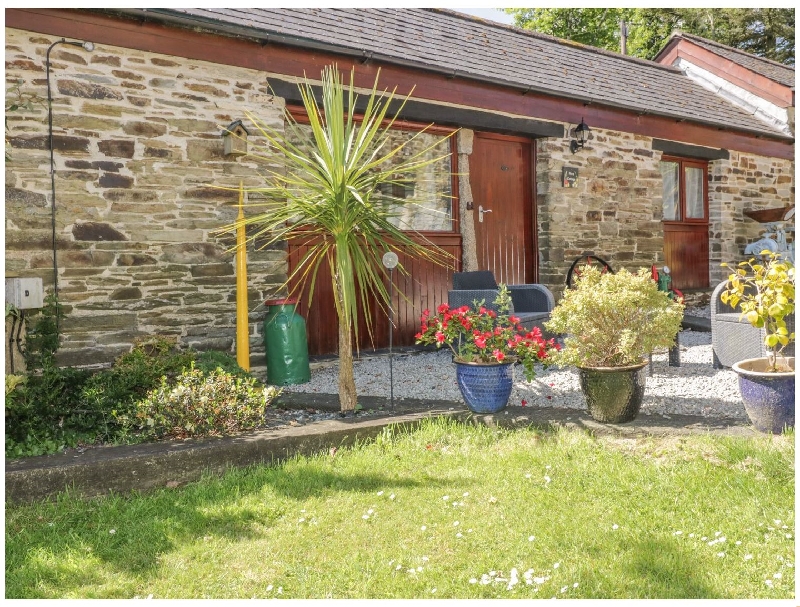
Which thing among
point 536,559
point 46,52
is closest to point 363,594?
point 536,559

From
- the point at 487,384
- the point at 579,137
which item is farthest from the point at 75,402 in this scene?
the point at 579,137

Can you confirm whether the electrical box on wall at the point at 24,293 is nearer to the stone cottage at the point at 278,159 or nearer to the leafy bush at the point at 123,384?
the stone cottage at the point at 278,159

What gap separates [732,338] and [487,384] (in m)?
2.62

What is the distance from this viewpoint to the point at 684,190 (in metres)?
11.0

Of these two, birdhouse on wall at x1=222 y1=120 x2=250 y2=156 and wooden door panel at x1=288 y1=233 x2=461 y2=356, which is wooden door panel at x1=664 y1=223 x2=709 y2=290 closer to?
wooden door panel at x1=288 y1=233 x2=461 y2=356

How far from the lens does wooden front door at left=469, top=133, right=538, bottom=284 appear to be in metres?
8.40

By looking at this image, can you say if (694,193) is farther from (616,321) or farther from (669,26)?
(669,26)

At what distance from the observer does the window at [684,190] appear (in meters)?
10.8

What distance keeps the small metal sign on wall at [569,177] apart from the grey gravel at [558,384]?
104 inches

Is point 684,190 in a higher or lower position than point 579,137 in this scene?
lower

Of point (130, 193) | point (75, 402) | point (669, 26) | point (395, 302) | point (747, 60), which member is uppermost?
point (669, 26)

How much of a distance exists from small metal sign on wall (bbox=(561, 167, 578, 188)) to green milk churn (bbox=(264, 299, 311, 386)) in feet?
14.5

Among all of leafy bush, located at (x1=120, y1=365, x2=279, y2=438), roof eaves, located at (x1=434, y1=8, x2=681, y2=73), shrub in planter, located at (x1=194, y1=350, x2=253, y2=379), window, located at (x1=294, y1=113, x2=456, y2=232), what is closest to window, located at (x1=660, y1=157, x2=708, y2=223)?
roof eaves, located at (x1=434, y1=8, x2=681, y2=73)

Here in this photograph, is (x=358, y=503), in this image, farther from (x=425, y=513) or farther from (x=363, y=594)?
(x=363, y=594)
